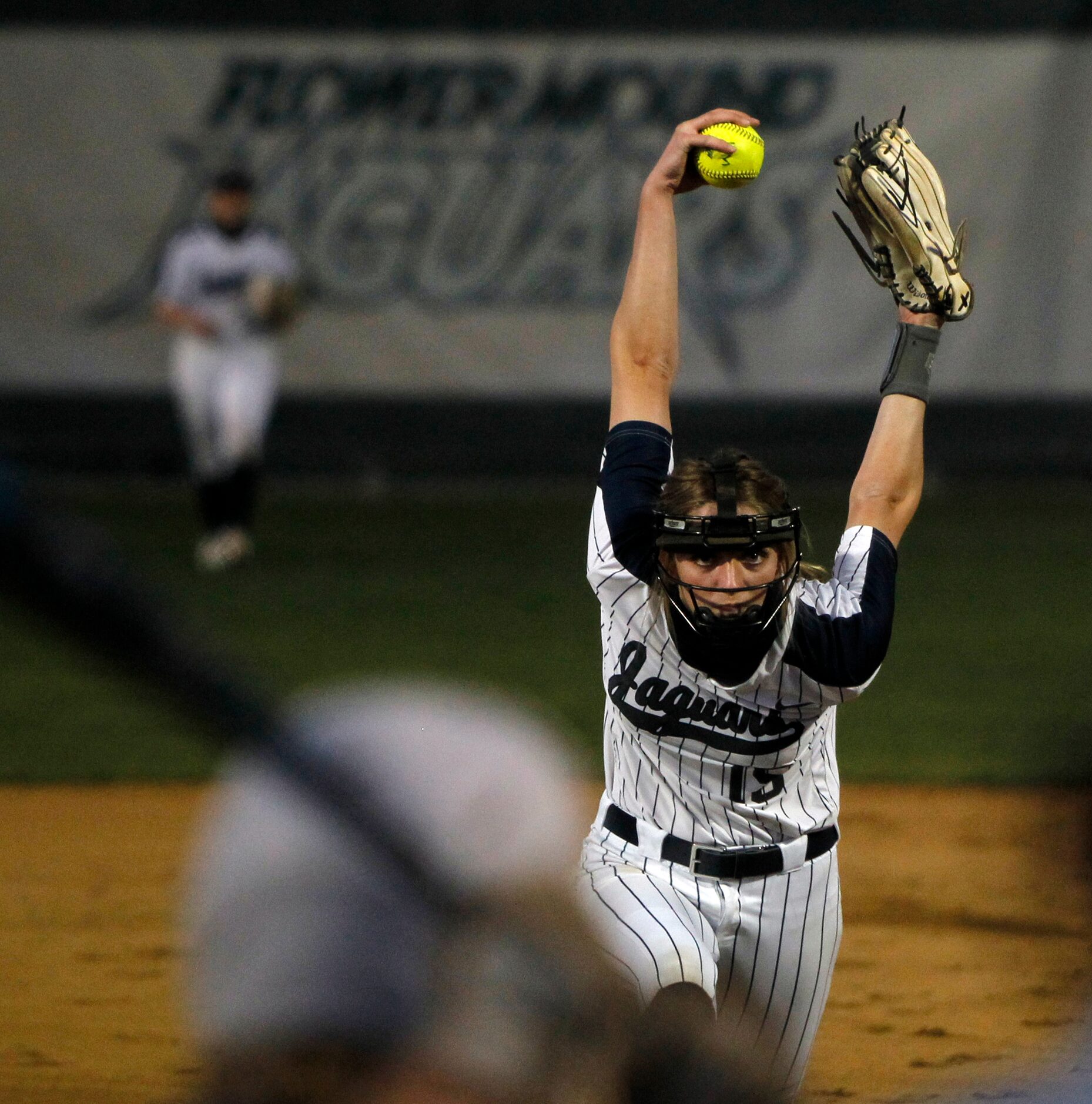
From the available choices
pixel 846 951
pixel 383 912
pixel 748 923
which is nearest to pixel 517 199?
pixel 846 951

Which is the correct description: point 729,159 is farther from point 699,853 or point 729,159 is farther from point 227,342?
point 227,342

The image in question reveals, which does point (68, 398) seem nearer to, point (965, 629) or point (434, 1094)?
point (965, 629)

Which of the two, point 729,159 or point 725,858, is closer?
point 725,858

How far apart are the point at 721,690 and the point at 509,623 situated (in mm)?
5826

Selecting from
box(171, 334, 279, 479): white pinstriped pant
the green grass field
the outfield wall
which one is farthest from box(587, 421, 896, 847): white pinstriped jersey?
the outfield wall

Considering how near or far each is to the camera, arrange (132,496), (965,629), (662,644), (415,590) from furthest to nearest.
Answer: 1. (132,496)
2. (415,590)
3. (965,629)
4. (662,644)

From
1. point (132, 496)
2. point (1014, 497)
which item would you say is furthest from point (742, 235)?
point (132, 496)

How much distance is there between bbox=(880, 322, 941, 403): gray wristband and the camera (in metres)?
3.02

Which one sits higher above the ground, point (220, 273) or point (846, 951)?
point (220, 273)

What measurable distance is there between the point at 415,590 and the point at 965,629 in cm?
293

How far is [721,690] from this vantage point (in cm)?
291

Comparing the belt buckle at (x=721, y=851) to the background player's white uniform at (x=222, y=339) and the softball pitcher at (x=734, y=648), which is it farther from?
the background player's white uniform at (x=222, y=339)

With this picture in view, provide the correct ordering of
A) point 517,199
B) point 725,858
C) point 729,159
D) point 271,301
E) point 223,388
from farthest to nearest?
point 517,199 → point 223,388 → point 271,301 → point 729,159 → point 725,858

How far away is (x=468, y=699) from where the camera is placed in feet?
3.30
